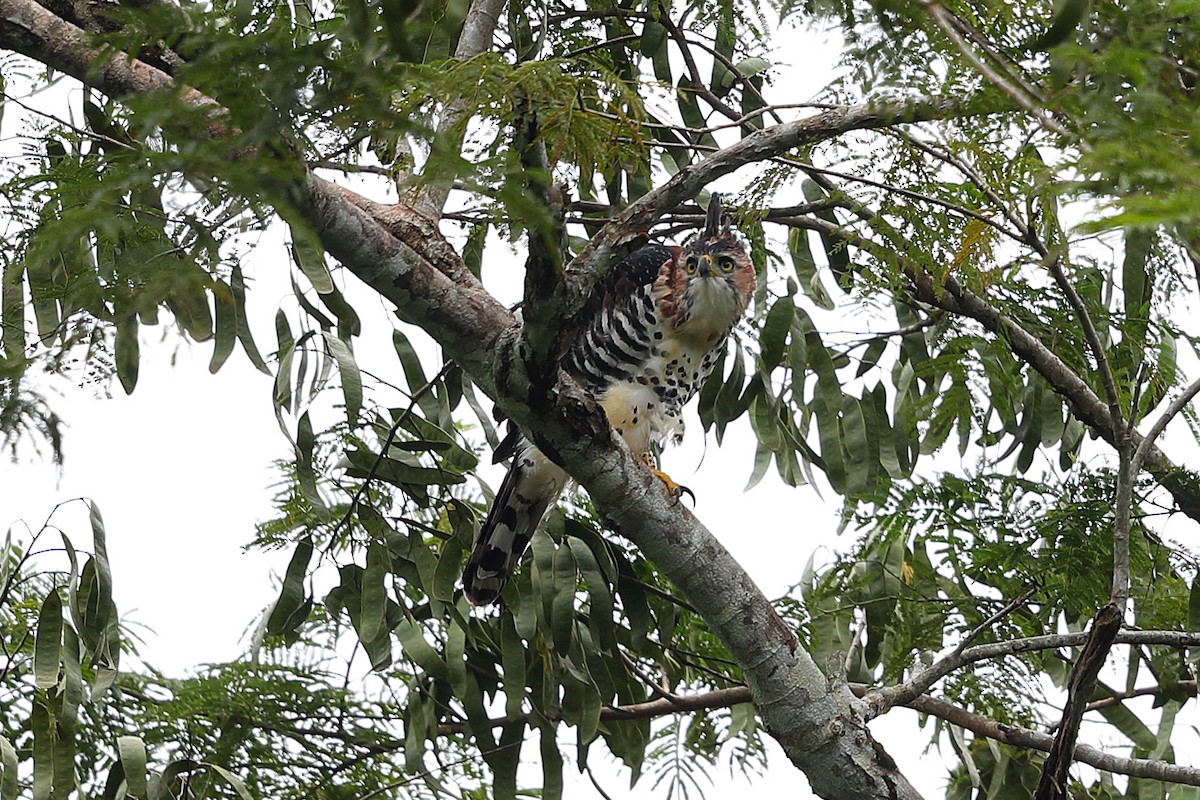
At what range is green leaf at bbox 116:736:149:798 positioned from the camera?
290 cm

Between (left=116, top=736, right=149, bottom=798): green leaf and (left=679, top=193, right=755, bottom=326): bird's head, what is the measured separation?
164 centimetres

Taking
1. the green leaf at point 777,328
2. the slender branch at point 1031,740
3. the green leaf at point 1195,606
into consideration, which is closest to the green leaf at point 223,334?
the green leaf at point 777,328

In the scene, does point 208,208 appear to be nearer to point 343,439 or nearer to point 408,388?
point 343,439

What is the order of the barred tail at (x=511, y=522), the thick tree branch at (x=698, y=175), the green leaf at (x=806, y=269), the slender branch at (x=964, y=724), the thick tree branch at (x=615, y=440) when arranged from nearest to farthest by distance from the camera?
the thick tree branch at (x=698, y=175), the thick tree branch at (x=615, y=440), the slender branch at (x=964, y=724), the barred tail at (x=511, y=522), the green leaf at (x=806, y=269)

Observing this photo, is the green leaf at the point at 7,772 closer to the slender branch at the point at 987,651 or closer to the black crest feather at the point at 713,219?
the slender branch at the point at 987,651

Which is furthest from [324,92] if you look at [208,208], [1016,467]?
[1016,467]

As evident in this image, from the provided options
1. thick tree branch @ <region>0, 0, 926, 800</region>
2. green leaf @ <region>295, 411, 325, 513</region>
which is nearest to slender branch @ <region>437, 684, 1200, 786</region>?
thick tree branch @ <region>0, 0, 926, 800</region>

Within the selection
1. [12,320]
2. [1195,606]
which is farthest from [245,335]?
[1195,606]

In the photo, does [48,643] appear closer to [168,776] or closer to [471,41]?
[168,776]

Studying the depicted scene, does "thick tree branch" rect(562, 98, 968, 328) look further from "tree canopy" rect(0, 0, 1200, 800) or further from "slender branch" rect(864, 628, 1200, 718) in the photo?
"slender branch" rect(864, 628, 1200, 718)

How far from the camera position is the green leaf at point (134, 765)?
9.50ft

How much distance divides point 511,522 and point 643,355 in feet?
1.81

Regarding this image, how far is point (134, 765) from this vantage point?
2908 millimetres

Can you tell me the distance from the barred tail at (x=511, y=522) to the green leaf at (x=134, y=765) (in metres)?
0.82
